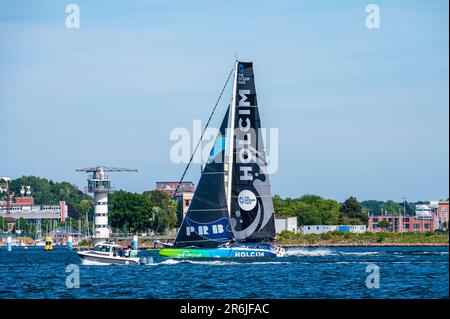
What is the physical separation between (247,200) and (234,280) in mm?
22559

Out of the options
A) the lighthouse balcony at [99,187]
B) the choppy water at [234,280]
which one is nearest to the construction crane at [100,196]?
the lighthouse balcony at [99,187]

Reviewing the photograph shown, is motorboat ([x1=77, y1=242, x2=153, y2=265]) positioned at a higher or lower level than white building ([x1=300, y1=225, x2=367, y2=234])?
lower

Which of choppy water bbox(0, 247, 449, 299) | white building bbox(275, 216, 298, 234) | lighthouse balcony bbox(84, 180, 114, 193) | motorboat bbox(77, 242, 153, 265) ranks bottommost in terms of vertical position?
choppy water bbox(0, 247, 449, 299)

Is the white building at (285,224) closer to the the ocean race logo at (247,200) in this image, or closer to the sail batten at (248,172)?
the sail batten at (248,172)

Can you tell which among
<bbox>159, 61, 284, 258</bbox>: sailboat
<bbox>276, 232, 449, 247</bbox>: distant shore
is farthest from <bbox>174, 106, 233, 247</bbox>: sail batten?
<bbox>276, 232, 449, 247</bbox>: distant shore

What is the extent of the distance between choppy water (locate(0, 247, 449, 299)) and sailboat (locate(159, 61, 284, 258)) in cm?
137

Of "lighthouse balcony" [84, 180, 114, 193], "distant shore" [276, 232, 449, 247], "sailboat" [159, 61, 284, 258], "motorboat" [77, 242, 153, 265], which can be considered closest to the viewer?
"motorboat" [77, 242, 153, 265]

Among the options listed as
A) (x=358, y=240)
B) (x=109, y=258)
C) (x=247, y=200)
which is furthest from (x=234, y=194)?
(x=358, y=240)

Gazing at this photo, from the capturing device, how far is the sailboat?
82.7 metres

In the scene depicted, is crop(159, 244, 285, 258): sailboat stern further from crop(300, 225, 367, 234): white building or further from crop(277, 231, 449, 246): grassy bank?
crop(300, 225, 367, 234): white building

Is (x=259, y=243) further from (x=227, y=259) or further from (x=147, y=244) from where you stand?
(x=147, y=244)

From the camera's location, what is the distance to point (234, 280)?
6306 centimetres

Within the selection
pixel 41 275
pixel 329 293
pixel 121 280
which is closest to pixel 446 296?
pixel 329 293

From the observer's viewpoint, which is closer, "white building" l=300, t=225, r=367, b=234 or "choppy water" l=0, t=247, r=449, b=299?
"choppy water" l=0, t=247, r=449, b=299
